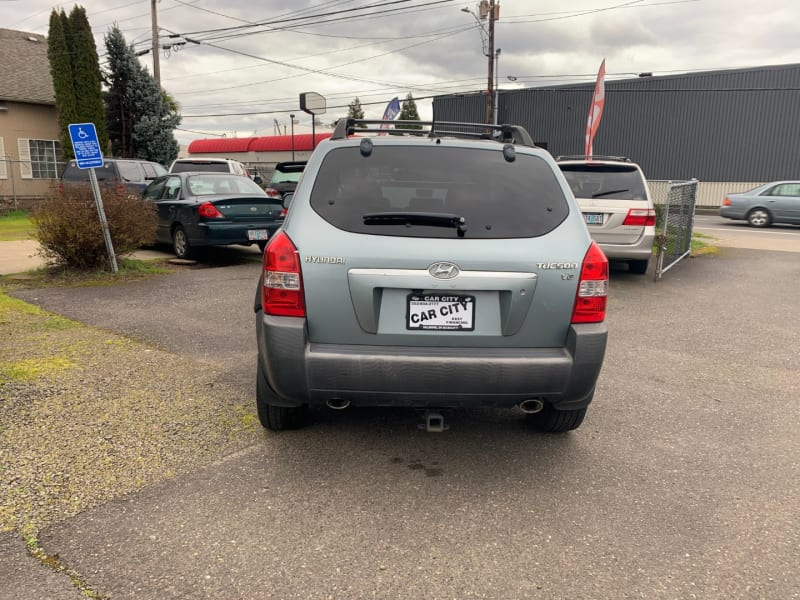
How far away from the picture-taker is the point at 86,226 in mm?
8672

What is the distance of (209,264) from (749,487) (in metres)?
8.91

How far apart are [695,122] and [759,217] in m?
16.3

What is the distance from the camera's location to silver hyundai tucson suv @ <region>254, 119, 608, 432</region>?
9.84ft

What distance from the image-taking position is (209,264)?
10.5m

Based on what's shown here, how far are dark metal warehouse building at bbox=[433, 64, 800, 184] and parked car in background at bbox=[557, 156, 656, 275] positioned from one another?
21328mm

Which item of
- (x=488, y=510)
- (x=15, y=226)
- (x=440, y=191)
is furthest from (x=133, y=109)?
(x=488, y=510)

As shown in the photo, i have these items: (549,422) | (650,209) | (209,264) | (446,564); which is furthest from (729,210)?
(446,564)

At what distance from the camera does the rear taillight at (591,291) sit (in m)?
3.13

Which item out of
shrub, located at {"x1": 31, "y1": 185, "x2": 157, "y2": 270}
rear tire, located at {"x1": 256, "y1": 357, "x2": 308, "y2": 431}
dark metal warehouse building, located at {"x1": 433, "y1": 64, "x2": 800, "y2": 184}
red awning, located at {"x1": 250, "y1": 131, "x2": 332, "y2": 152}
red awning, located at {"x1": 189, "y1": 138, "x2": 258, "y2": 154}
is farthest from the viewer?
red awning, located at {"x1": 189, "y1": 138, "x2": 258, "y2": 154}

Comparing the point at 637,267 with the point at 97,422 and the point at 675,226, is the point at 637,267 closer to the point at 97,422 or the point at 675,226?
the point at 675,226

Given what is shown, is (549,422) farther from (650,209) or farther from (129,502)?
(650,209)

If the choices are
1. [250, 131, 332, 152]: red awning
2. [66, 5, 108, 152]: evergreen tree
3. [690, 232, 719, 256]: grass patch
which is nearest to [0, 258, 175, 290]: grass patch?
[690, 232, 719, 256]: grass patch

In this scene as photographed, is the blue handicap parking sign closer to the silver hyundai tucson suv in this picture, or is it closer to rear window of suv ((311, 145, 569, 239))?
rear window of suv ((311, 145, 569, 239))

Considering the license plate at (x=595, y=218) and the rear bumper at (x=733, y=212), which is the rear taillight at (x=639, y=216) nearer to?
the license plate at (x=595, y=218)
